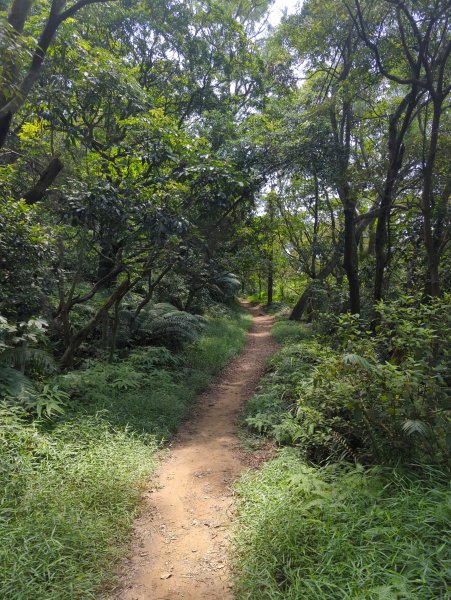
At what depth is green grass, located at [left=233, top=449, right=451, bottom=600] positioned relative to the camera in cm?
248

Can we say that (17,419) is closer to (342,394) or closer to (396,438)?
(342,394)

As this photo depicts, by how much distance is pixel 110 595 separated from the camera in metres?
2.87

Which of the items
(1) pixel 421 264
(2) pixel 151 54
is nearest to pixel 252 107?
(2) pixel 151 54

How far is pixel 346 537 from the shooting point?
2924 mm

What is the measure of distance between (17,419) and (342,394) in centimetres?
377

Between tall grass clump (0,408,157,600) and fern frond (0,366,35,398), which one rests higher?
fern frond (0,366,35,398)

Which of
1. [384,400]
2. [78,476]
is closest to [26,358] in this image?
[78,476]

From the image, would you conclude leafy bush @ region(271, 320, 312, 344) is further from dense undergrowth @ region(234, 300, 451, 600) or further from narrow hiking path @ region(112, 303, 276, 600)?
dense undergrowth @ region(234, 300, 451, 600)

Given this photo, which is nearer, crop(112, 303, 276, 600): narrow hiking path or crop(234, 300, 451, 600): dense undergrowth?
crop(234, 300, 451, 600): dense undergrowth

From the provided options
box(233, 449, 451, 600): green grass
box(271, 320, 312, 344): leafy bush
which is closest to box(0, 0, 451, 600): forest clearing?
box(233, 449, 451, 600): green grass

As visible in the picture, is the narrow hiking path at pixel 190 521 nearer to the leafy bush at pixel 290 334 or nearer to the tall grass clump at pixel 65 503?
the tall grass clump at pixel 65 503

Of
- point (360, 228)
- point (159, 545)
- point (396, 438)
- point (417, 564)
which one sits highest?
point (360, 228)

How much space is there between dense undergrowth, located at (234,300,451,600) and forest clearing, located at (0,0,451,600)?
2 centimetres

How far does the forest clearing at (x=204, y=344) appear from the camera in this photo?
3031mm
